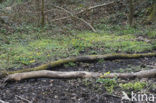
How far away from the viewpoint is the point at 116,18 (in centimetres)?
1794

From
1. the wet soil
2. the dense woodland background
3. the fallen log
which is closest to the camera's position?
the wet soil

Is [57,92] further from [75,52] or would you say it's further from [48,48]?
[48,48]

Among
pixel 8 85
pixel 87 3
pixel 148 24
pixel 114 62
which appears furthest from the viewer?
pixel 87 3

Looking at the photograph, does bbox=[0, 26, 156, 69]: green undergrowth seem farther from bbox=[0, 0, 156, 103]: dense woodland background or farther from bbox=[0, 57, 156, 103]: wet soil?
bbox=[0, 57, 156, 103]: wet soil

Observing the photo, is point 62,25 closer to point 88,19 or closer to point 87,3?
point 88,19

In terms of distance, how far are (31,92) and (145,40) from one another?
25.7 feet

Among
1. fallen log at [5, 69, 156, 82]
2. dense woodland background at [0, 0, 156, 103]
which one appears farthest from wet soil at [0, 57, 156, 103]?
fallen log at [5, 69, 156, 82]

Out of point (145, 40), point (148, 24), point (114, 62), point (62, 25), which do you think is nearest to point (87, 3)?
point (62, 25)

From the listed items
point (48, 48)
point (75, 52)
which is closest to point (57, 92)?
point (75, 52)

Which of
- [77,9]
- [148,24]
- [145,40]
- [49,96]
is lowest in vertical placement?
[49,96]

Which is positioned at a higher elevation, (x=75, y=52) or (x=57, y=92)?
(x=75, y=52)

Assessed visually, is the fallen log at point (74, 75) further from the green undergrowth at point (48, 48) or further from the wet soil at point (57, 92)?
the green undergrowth at point (48, 48)

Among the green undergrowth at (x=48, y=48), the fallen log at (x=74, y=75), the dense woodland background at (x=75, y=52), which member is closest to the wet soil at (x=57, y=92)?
the dense woodland background at (x=75, y=52)

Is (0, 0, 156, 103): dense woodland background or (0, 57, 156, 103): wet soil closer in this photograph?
(0, 57, 156, 103): wet soil
